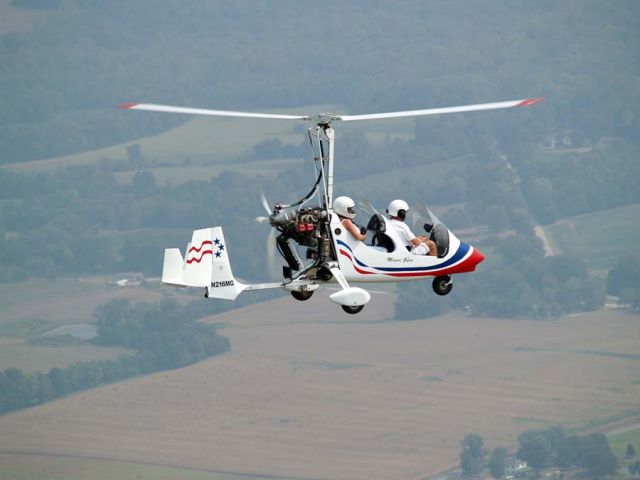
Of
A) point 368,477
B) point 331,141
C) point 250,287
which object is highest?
point 331,141

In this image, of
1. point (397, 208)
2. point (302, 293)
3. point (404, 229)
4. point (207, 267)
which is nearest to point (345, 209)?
point (397, 208)

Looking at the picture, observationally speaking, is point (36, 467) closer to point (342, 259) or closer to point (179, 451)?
point (179, 451)

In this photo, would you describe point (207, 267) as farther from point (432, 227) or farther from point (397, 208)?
point (432, 227)

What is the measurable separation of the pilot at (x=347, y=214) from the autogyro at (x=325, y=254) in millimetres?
119

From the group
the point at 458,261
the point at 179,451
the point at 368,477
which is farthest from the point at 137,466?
the point at 458,261

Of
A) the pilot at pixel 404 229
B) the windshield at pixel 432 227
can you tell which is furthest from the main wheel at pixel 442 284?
the pilot at pixel 404 229

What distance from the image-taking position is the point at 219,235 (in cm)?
3956

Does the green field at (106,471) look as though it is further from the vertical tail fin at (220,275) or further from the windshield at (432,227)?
the vertical tail fin at (220,275)

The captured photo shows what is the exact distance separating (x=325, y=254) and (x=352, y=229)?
3.03 ft

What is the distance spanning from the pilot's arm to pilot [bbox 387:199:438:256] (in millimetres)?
1310

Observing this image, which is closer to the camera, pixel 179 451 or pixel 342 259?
pixel 342 259

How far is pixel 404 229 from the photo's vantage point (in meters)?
41.6

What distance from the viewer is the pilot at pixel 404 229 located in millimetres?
41406

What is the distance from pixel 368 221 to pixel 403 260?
135 cm
